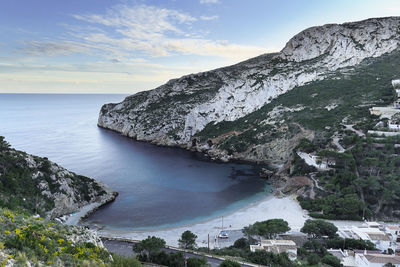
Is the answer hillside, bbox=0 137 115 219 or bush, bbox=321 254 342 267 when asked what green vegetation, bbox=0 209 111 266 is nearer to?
bush, bbox=321 254 342 267

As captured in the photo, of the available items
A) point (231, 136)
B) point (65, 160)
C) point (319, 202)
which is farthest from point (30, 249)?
point (231, 136)

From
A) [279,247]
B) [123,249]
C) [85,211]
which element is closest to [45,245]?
[123,249]

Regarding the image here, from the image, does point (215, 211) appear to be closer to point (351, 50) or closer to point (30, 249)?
point (30, 249)

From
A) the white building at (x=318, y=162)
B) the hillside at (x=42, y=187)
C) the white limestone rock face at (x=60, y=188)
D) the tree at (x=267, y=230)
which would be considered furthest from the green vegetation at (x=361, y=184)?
the hillside at (x=42, y=187)

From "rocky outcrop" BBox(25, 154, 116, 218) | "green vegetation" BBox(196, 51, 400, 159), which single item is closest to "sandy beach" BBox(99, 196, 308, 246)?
"rocky outcrop" BBox(25, 154, 116, 218)

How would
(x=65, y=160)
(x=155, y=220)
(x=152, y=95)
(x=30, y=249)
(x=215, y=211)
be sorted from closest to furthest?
(x=30, y=249) < (x=155, y=220) < (x=215, y=211) < (x=65, y=160) < (x=152, y=95)

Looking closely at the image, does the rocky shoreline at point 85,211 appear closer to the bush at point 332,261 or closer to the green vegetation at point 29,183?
the green vegetation at point 29,183
